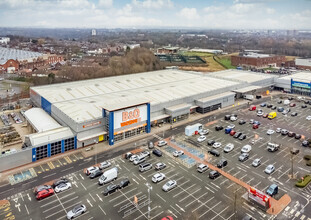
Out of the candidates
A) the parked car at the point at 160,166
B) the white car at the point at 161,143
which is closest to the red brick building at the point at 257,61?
the white car at the point at 161,143

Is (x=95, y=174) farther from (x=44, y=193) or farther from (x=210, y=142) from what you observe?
(x=210, y=142)

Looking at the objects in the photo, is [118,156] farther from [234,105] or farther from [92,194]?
[234,105]

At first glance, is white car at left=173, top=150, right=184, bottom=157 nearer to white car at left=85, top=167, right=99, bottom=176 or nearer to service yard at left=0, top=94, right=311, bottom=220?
service yard at left=0, top=94, right=311, bottom=220

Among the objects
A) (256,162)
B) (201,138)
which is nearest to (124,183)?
(201,138)

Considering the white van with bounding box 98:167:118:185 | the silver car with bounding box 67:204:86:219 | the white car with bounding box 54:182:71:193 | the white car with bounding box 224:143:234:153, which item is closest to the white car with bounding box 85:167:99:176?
the white van with bounding box 98:167:118:185

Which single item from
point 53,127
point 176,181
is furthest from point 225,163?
point 53,127

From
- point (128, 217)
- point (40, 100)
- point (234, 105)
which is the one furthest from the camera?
point (234, 105)
